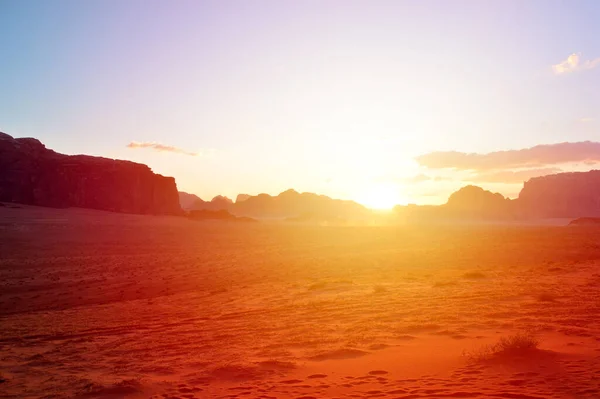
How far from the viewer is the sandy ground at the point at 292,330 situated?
6.45m

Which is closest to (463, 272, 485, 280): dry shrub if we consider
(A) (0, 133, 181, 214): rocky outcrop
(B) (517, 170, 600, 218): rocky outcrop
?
(A) (0, 133, 181, 214): rocky outcrop

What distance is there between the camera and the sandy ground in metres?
6.45

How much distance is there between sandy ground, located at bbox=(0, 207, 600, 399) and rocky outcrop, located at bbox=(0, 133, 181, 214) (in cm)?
3978

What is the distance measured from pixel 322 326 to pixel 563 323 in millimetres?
4935

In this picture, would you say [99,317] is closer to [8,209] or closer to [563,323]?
[563,323]

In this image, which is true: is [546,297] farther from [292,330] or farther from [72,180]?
[72,180]

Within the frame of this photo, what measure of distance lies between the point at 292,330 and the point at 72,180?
58436mm

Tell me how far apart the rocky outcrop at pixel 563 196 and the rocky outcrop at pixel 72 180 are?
337 ft

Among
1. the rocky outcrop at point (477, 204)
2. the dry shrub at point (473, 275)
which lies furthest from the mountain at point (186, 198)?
the dry shrub at point (473, 275)

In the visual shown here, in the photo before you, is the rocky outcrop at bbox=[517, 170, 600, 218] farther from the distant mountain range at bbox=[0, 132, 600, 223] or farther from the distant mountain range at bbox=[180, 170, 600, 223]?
the distant mountain range at bbox=[0, 132, 600, 223]

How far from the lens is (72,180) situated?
59812 mm

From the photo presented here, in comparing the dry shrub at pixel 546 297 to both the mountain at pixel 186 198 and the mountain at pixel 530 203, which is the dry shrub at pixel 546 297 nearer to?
the mountain at pixel 530 203

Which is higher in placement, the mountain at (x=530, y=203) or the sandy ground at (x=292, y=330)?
the mountain at (x=530, y=203)

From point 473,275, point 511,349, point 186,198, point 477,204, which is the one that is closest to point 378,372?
point 511,349
